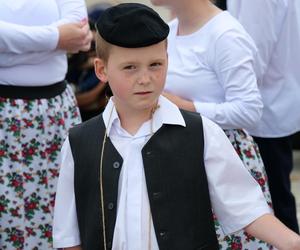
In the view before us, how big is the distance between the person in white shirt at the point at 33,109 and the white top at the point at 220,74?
70 centimetres

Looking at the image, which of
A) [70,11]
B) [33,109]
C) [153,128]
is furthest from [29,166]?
[153,128]

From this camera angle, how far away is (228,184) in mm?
2299

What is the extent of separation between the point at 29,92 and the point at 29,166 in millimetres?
340

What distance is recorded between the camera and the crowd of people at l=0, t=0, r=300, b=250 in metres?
2.25

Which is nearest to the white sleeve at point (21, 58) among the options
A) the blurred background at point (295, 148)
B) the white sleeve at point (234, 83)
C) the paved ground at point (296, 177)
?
the white sleeve at point (234, 83)

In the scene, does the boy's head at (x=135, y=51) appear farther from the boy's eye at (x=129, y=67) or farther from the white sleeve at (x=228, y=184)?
the white sleeve at (x=228, y=184)

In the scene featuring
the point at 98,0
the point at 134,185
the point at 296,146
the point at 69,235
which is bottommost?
the point at 296,146

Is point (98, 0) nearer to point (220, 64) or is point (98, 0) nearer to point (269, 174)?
point (269, 174)

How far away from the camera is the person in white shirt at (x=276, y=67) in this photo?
10.8 ft

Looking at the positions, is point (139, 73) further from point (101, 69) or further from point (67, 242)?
point (67, 242)

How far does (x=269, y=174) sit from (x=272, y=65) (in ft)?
1.71

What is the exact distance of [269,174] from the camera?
3.54m

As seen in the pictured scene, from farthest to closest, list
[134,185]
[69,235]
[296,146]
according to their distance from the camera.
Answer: [296,146]
[69,235]
[134,185]

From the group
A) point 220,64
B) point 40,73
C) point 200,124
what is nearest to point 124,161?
point 200,124
